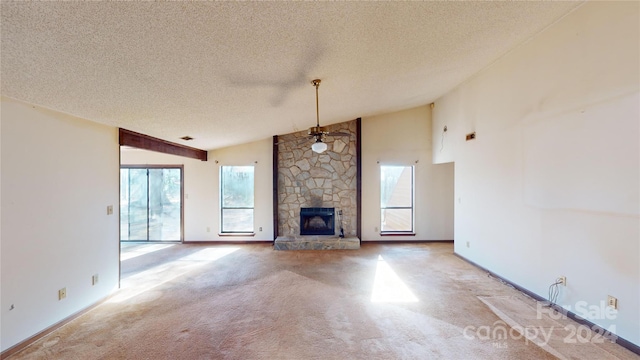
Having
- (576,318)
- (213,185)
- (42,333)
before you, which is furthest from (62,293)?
(576,318)

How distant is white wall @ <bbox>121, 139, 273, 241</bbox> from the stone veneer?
388 mm

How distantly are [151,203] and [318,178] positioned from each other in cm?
425

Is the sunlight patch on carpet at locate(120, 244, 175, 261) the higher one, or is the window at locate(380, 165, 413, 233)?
the window at locate(380, 165, 413, 233)

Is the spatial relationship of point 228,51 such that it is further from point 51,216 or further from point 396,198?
point 396,198

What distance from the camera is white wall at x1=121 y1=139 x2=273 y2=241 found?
6.29 metres

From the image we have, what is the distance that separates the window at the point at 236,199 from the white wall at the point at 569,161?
16.7ft

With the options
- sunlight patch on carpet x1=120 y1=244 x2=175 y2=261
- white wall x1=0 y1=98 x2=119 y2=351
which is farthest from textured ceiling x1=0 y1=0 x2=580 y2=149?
sunlight patch on carpet x1=120 y1=244 x2=175 y2=261

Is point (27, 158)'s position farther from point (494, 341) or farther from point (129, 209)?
point (494, 341)

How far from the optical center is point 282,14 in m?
1.89

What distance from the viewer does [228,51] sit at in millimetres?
2193

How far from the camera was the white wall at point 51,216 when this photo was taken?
2305 millimetres

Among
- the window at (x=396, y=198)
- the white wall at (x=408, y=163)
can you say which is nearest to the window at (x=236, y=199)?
the white wall at (x=408, y=163)

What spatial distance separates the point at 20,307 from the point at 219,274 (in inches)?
87.7

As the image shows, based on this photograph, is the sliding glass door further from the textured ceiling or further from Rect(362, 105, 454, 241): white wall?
Rect(362, 105, 454, 241): white wall
